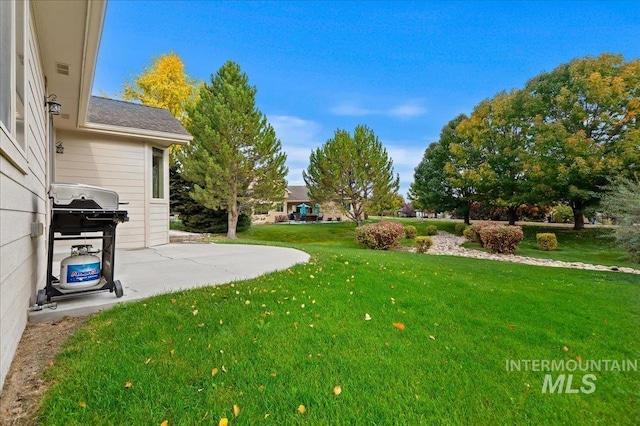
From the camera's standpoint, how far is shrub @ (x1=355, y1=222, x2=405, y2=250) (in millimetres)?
11883

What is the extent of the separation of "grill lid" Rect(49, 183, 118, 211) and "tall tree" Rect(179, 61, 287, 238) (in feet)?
34.7

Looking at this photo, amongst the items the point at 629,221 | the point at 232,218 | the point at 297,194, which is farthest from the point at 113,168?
the point at 297,194

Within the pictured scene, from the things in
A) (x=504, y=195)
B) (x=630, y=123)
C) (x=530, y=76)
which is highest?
(x=530, y=76)

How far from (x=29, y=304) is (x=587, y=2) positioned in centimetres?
1369

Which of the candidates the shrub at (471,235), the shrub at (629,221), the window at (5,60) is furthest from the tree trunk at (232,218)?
the shrub at (629,221)

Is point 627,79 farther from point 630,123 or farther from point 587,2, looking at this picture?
point 587,2

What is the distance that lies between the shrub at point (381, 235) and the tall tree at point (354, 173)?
7.80 meters

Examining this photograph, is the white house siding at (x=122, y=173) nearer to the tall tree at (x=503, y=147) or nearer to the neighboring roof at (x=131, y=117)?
the neighboring roof at (x=131, y=117)

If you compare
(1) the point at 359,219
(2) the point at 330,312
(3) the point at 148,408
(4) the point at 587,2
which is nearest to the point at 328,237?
(1) the point at 359,219

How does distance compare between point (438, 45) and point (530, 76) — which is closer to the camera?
point (438, 45)

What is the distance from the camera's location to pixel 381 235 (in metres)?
Result: 11.9

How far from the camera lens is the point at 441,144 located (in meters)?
22.8

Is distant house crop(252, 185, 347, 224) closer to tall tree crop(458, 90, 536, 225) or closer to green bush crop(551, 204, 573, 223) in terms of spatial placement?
tall tree crop(458, 90, 536, 225)

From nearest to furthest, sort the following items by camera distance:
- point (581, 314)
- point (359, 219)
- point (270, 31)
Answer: point (581, 314), point (270, 31), point (359, 219)
